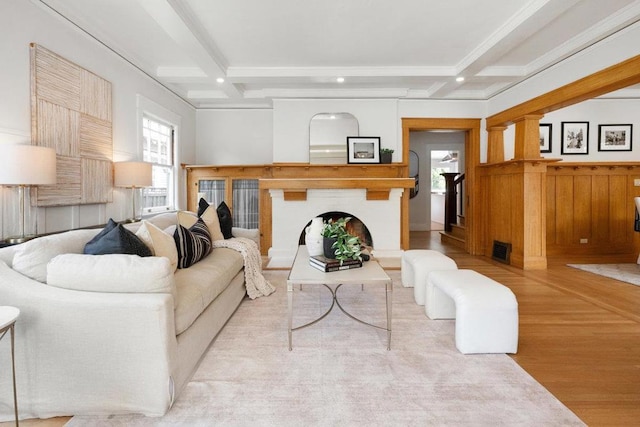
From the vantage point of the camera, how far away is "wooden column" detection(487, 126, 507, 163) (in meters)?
5.59

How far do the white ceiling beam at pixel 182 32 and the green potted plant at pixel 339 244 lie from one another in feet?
7.10

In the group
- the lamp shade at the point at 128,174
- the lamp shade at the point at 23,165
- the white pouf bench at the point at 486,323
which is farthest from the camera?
the lamp shade at the point at 128,174

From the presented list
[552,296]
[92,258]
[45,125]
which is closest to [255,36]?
[45,125]

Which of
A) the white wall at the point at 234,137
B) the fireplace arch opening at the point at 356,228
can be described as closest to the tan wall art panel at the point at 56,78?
the white wall at the point at 234,137

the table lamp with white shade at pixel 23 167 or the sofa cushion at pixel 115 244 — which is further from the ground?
the table lamp with white shade at pixel 23 167

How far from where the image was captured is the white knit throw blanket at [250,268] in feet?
11.3

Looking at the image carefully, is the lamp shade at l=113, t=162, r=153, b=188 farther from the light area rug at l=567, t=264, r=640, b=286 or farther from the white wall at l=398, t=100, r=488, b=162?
the light area rug at l=567, t=264, r=640, b=286

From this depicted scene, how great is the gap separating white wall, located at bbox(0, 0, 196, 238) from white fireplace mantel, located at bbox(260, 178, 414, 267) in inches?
84.6

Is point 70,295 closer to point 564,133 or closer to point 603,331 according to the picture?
point 603,331

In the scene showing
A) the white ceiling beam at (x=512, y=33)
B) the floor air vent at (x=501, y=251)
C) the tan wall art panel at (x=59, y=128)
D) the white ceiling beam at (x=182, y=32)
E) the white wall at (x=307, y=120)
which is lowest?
the floor air vent at (x=501, y=251)

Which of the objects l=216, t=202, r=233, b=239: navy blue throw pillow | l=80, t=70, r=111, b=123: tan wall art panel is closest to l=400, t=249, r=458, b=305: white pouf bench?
l=216, t=202, r=233, b=239: navy blue throw pillow

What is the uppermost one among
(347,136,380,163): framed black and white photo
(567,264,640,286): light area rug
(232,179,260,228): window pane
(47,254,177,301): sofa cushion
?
(347,136,380,163): framed black and white photo

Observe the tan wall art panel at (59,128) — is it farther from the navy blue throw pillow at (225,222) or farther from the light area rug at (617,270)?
the light area rug at (617,270)

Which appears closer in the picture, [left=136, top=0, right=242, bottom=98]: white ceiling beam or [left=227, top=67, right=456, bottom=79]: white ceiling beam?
[left=136, top=0, right=242, bottom=98]: white ceiling beam
